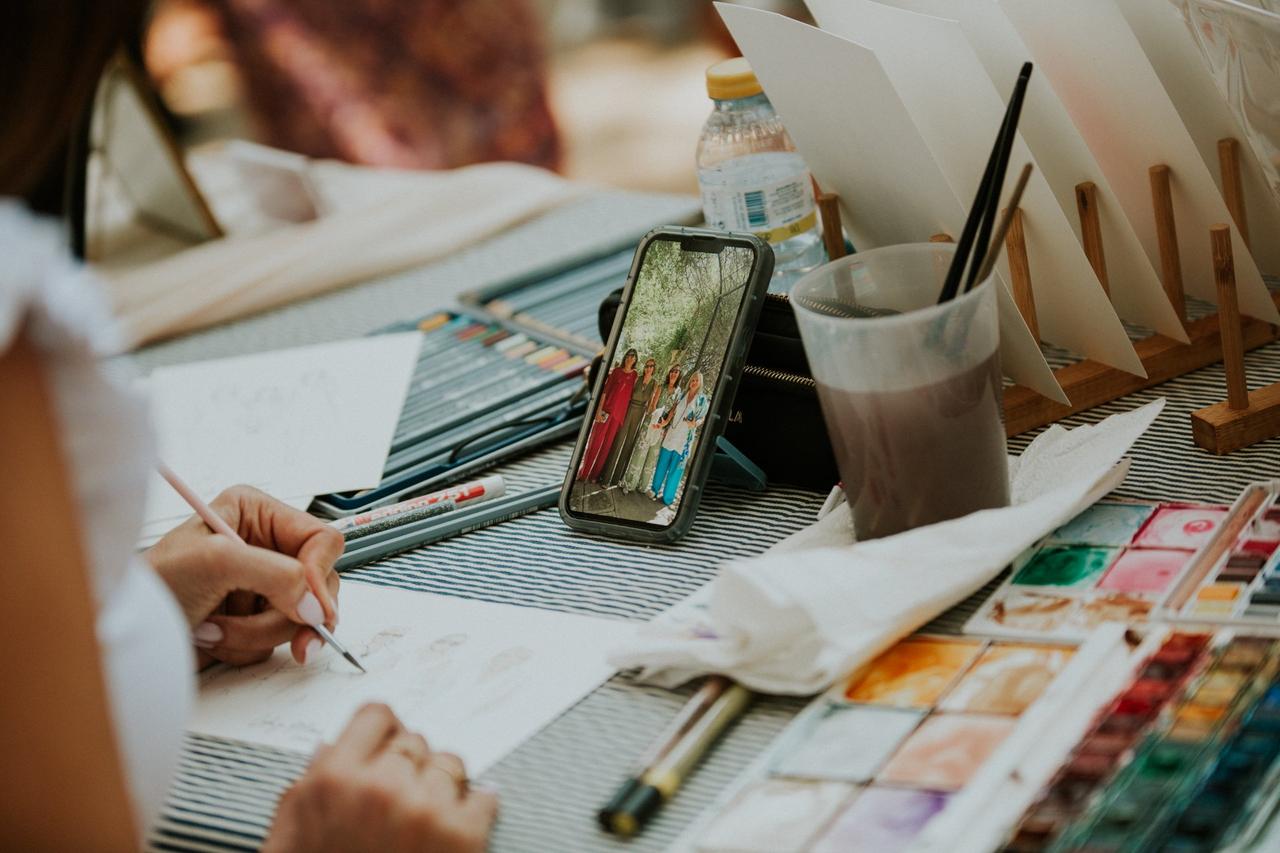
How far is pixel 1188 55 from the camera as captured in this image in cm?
86

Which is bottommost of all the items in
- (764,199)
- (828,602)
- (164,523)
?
(164,523)

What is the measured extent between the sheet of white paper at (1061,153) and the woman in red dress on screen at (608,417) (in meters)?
0.31

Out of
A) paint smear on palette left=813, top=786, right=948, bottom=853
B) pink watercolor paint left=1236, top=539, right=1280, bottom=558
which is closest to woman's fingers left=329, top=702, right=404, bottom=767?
paint smear on palette left=813, top=786, right=948, bottom=853

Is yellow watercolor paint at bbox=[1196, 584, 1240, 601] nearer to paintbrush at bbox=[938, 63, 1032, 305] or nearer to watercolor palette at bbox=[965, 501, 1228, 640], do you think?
watercolor palette at bbox=[965, 501, 1228, 640]

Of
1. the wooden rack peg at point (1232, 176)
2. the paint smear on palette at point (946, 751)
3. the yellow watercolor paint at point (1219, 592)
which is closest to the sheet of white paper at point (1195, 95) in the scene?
the wooden rack peg at point (1232, 176)

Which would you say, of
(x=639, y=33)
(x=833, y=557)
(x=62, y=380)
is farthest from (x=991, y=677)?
Result: (x=639, y=33)

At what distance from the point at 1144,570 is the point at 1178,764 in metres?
0.17

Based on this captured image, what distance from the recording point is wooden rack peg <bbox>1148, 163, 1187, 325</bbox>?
88 cm

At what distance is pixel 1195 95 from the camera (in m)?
0.88

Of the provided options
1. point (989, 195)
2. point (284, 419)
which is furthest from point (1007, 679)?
point (284, 419)

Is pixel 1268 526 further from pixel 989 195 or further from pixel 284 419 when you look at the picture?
pixel 284 419

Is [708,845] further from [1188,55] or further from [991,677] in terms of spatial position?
[1188,55]

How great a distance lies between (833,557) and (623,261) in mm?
709

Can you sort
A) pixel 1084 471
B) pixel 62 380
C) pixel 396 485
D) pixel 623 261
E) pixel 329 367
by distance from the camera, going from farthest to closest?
pixel 623 261
pixel 329 367
pixel 396 485
pixel 1084 471
pixel 62 380
